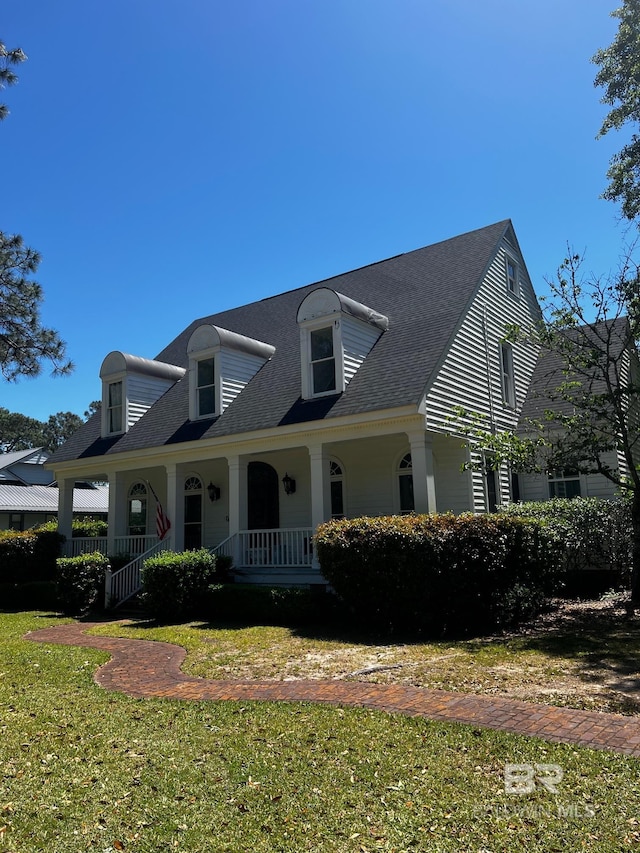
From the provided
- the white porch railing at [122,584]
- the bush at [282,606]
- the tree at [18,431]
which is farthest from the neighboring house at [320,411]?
the tree at [18,431]

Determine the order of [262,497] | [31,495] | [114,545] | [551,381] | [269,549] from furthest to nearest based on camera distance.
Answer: [31,495], [551,381], [114,545], [262,497], [269,549]

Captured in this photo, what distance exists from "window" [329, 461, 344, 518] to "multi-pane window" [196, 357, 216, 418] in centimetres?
383

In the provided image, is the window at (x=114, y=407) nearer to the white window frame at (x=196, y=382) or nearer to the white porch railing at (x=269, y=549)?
the white window frame at (x=196, y=382)

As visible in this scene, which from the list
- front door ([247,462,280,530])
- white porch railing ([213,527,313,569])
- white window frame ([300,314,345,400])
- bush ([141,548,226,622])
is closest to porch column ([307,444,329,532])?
white porch railing ([213,527,313,569])

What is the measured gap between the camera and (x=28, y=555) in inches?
736

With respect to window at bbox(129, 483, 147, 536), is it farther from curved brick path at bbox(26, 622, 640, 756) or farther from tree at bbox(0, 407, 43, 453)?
tree at bbox(0, 407, 43, 453)

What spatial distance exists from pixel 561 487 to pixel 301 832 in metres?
14.2

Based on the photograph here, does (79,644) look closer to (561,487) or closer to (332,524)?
(332,524)

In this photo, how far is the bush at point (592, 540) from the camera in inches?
494

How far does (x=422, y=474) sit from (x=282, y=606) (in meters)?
3.73

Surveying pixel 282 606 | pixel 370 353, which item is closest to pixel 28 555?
pixel 282 606

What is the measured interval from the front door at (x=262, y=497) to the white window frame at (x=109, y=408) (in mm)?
4544

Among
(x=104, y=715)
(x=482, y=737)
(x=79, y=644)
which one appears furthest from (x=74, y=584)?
(x=482, y=737)

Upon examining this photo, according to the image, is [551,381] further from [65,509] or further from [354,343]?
[65,509]
